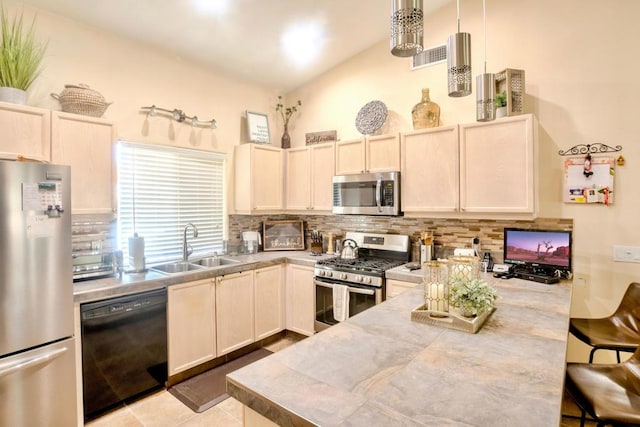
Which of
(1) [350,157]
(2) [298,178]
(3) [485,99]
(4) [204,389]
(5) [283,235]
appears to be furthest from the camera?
(5) [283,235]

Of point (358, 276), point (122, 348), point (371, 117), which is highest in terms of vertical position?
point (371, 117)

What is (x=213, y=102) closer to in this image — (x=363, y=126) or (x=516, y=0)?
(x=363, y=126)

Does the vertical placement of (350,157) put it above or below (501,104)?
below

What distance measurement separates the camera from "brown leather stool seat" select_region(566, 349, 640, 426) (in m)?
1.41

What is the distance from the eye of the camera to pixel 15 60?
2348 millimetres

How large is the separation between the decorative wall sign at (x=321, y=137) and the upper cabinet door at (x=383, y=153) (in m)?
0.68

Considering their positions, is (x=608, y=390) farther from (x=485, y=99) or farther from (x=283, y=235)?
(x=283, y=235)

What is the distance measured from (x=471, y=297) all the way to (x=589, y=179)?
188cm

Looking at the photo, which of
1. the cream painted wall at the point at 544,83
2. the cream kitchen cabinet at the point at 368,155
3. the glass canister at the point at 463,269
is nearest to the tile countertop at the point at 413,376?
the glass canister at the point at 463,269

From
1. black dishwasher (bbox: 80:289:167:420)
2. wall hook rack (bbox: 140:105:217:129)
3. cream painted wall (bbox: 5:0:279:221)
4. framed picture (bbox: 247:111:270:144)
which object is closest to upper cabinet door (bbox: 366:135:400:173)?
framed picture (bbox: 247:111:270:144)

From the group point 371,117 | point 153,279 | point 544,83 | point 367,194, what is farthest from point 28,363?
point 544,83

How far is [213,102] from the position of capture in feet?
12.7

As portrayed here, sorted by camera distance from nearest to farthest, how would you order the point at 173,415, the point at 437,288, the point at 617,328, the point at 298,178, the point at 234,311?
the point at 437,288 → the point at 617,328 → the point at 173,415 → the point at 234,311 → the point at 298,178

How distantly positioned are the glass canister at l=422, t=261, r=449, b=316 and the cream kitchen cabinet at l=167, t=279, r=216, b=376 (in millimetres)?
2094
